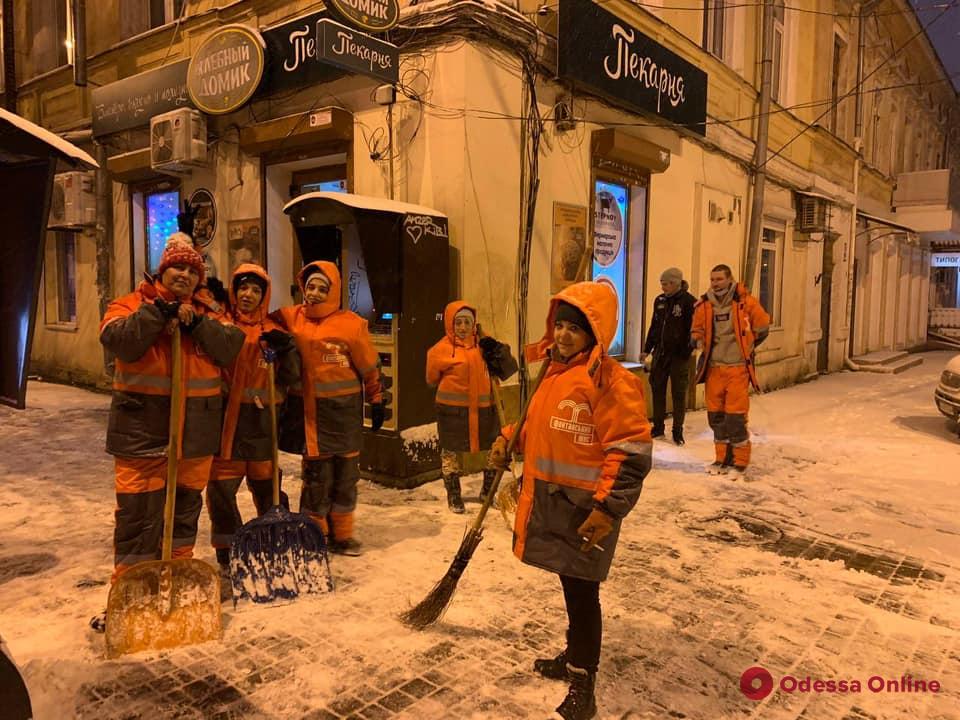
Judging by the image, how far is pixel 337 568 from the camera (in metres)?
4.03

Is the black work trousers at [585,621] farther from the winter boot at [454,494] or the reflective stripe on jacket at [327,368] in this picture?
the winter boot at [454,494]

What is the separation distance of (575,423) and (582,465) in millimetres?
162

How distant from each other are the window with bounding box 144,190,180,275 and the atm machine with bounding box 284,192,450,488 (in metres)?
4.02

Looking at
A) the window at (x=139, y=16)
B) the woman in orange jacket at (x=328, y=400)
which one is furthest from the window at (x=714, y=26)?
the woman in orange jacket at (x=328, y=400)

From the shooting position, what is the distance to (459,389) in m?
4.95

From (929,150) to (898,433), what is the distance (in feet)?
67.8

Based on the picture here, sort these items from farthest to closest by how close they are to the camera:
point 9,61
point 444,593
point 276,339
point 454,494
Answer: point 9,61 < point 454,494 < point 276,339 < point 444,593

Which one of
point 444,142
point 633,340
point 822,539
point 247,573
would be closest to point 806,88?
point 633,340

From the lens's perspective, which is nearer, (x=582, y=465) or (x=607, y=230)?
(x=582, y=465)

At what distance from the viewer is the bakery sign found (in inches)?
258

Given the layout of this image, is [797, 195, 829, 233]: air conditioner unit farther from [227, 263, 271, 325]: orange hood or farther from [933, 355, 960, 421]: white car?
[227, 263, 271, 325]: orange hood

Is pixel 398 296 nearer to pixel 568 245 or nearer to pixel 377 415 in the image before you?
pixel 377 415

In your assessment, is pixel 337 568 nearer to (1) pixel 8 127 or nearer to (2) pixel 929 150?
(1) pixel 8 127

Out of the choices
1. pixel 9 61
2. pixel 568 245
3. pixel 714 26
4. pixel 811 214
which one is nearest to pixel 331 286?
pixel 568 245
